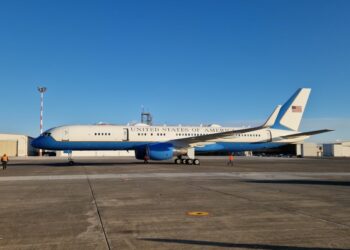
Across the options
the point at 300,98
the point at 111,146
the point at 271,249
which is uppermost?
the point at 300,98

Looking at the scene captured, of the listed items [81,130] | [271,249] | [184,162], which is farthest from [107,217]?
[184,162]

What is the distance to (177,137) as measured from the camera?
38781 mm

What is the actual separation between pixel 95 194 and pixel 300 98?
36223 mm

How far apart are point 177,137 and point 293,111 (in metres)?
15.5

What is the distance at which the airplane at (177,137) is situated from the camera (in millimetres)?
34125

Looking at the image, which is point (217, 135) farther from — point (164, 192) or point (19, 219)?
point (19, 219)

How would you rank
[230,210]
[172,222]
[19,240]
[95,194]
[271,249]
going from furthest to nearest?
1. [95,194]
2. [230,210]
3. [172,222]
4. [19,240]
5. [271,249]

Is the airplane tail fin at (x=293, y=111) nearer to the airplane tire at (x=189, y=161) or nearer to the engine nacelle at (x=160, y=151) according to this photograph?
the airplane tire at (x=189, y=161)

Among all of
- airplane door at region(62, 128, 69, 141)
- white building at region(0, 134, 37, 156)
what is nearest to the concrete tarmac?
airplane door at region(62, 128, 69, 141)

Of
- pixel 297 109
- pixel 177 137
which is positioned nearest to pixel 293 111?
pixel 297 109

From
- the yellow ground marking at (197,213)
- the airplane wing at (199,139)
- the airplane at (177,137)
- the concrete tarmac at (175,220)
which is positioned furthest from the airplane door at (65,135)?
the yellow ground marking at (197,213)

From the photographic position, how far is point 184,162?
3831cm

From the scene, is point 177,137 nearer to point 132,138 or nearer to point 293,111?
point 132,138

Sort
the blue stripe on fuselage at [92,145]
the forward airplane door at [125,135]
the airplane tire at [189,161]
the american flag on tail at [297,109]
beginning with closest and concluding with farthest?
the blue stripe on fuselage at [92,145]
the forward airplane door at [125,135]
the airplane tire at [189,161]
the american flag on tail at [297,109]
